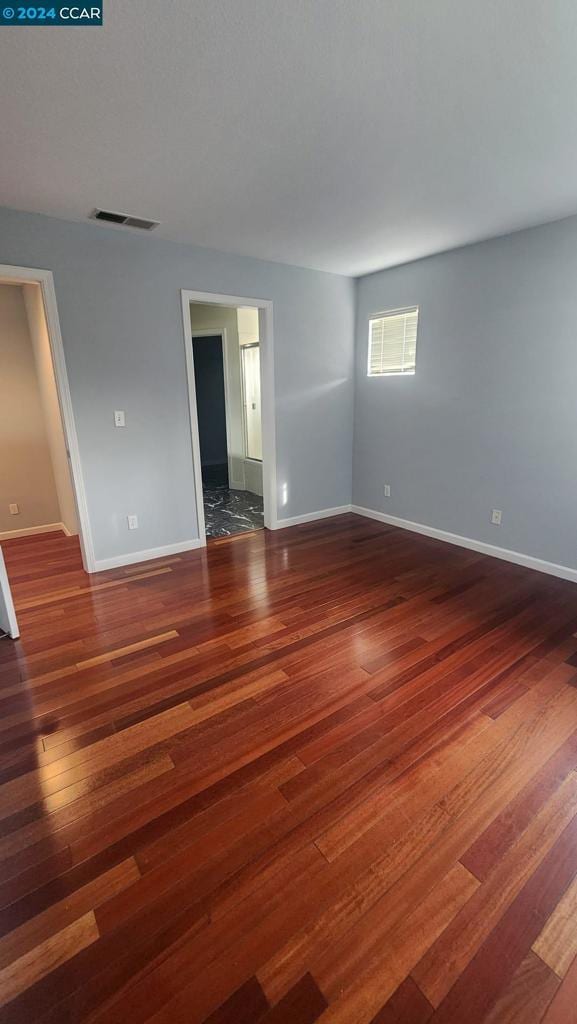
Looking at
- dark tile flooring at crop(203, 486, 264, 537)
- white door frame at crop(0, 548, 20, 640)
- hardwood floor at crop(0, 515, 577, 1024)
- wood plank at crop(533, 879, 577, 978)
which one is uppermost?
white door frame at crop(0, 548, 20, 640)

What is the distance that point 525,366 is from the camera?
323 centimetres

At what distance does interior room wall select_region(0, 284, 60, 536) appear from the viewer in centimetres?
409

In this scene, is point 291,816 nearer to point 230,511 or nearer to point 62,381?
point 62,381

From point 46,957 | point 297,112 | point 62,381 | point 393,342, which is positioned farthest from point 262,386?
point 46,957

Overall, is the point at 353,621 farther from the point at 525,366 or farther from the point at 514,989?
the point at 525,366

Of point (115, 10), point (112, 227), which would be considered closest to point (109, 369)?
point (112, 227)

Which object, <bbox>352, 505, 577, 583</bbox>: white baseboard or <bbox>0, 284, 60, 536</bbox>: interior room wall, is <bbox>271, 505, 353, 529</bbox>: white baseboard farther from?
<bbox>0, 284, 60, 536</bbox>: interior room wall

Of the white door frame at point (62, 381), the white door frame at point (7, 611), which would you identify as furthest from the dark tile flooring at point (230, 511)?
the white door frame at point (7, 611)

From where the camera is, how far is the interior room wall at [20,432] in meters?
4.09

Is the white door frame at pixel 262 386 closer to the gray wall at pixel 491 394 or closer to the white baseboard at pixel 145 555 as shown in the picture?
the white baseboard at pixel 145 555

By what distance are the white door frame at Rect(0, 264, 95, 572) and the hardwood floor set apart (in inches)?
29.9

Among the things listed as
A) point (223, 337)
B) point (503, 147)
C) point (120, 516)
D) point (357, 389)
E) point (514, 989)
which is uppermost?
point (503, 147)

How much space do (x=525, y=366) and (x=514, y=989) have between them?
3449mm

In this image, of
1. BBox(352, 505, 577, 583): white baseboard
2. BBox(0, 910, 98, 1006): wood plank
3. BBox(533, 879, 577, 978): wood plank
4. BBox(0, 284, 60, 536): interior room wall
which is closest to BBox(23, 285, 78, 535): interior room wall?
BBox(0, 284, 60, 536): interior room wall
